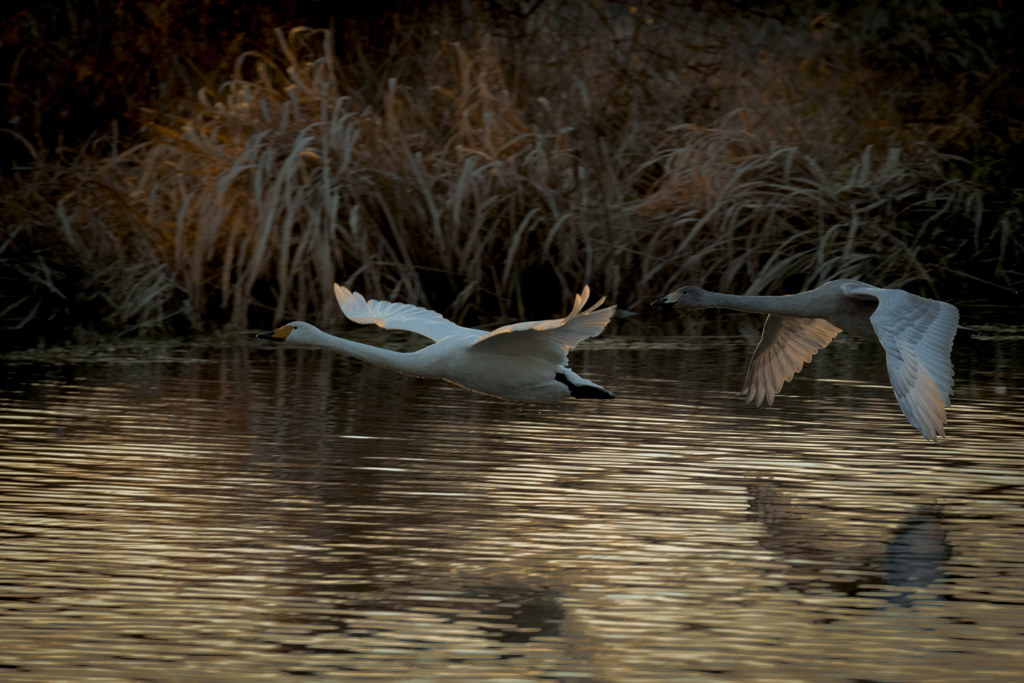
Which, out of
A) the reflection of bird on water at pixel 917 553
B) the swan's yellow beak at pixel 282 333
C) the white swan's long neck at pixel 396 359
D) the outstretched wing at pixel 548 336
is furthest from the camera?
the swan's yellow beak at pixel 282 333

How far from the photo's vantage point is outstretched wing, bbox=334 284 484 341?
29.5 ft

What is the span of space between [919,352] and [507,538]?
7.86ft

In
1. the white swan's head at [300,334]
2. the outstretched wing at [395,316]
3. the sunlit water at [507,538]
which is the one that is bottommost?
the sunlit water at [507,538]

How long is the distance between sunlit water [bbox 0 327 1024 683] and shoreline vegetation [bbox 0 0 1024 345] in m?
3.74

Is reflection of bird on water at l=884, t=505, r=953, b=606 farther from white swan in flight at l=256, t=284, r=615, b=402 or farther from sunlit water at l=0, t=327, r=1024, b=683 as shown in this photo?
white swan in flight at l=256, t=284, r=615, b=402

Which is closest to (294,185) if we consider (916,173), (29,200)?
(29,200)

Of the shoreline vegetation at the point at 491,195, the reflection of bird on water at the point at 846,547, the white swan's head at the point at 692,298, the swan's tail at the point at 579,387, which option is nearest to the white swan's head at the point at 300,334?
the swan's tail at the point at 579,387

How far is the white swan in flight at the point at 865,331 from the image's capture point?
23.4 feet

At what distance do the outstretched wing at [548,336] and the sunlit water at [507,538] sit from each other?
0.54 m

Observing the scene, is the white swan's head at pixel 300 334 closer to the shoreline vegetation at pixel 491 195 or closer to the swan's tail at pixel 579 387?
the swan's tail at pixel 579 387

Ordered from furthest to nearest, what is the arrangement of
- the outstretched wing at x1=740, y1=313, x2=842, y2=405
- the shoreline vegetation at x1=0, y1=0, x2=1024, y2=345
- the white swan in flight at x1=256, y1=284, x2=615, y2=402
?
the shoreline vegetation at x1=0, y1=0, x2=1024, y2=345
the outstretched wing at x1=740, y1=313, x2=842, y2=405
the white swan in flight at x1=256, y1=284, x2=615, y2=402

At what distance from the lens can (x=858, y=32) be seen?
2062 centimetres

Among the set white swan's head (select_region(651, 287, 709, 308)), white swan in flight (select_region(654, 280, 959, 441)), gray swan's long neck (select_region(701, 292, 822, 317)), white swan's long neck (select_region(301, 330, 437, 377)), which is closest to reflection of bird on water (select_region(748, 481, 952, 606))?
white swan in flight (select_region(654, 280, 959, 441))

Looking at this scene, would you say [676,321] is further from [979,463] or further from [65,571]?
[65,571]
